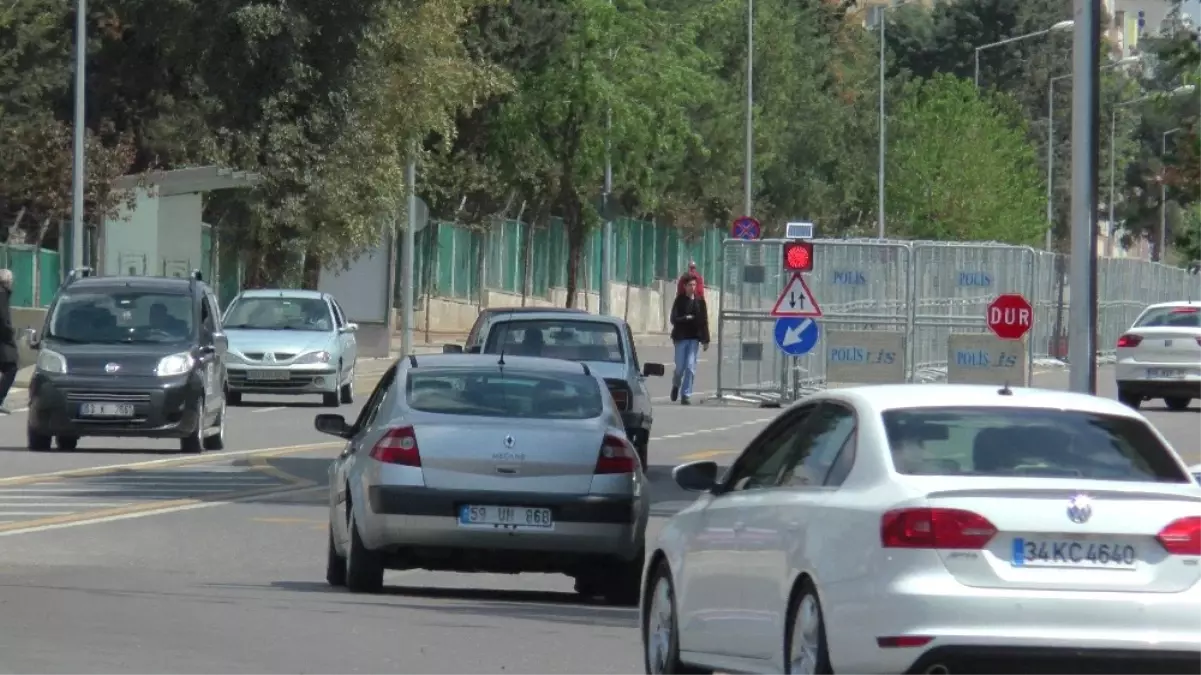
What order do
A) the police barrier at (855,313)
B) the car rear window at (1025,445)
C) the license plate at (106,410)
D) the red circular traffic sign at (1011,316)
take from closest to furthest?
1. the car rear window at (1025,445)
2. the license plate at (106,410)
3. the red circular traffic sign at (1011,316)
4. the police barrier at (855,313)

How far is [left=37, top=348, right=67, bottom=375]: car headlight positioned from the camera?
1017 inches

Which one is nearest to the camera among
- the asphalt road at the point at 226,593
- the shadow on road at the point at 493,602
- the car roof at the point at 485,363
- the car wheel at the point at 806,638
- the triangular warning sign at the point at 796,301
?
the car wheel at the point at 806,638

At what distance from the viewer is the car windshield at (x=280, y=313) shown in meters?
36.9

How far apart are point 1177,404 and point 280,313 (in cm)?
1425

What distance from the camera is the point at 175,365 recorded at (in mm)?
26203

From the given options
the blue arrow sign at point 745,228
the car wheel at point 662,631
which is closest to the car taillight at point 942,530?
the car wheel at point 662,631

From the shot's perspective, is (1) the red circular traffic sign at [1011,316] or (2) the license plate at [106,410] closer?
(2) the license plate at [106,410]

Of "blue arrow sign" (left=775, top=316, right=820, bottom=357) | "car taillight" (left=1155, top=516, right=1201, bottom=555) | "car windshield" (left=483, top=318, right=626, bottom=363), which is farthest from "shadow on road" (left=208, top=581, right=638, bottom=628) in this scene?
"blue arrow sign" (left=775, top=316, right=820, bottom=357)

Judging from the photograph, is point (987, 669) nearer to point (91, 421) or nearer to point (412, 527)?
point (412, 527)

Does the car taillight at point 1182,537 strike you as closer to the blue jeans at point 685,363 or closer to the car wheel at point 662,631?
the car wheel at point 662,631

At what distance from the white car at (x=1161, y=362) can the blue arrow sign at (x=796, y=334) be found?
6.04 m

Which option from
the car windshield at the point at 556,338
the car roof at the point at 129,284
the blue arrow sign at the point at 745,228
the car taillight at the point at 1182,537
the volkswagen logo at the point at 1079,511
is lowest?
the car taillight at the point at 1182,537

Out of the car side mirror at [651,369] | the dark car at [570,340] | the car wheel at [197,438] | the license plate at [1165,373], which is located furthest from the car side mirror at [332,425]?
the license plate at [1165,373]

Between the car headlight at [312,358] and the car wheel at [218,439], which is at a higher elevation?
the car headlight at [312,358]
